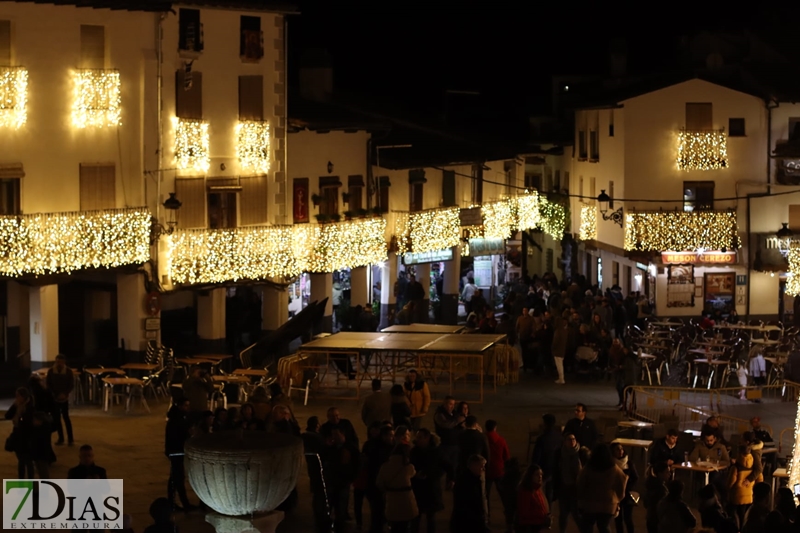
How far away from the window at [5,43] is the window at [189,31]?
483 cm

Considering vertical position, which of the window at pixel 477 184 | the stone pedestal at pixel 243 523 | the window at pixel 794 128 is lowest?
the stone pedestal at pixel 243 523

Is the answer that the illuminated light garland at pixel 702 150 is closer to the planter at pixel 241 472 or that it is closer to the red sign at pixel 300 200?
the red sign at pixel 300 200

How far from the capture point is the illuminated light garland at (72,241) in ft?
102

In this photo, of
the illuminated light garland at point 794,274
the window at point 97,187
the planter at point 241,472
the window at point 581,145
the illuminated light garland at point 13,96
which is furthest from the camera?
the window at point 581,145

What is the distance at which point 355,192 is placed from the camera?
42.6 metres

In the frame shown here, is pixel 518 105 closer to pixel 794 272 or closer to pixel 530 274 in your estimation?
pixel 530 274

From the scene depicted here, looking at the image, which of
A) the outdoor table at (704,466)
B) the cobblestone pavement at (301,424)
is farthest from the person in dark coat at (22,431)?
the outdoor table at (704,466)

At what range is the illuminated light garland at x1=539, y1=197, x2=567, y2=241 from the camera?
61562mm

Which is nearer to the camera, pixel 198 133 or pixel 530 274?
pixel 198 133

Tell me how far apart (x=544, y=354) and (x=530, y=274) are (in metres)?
31.5

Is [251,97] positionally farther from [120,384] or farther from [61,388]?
[61,388]

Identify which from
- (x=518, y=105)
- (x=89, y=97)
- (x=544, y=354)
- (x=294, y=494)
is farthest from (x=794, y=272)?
(x=518, y=105)

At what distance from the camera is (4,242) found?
3080 centimetres

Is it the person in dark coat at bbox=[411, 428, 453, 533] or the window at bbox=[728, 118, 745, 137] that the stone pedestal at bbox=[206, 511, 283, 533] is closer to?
the person in dark coat at bbox=[411, 428, 453, 533]
